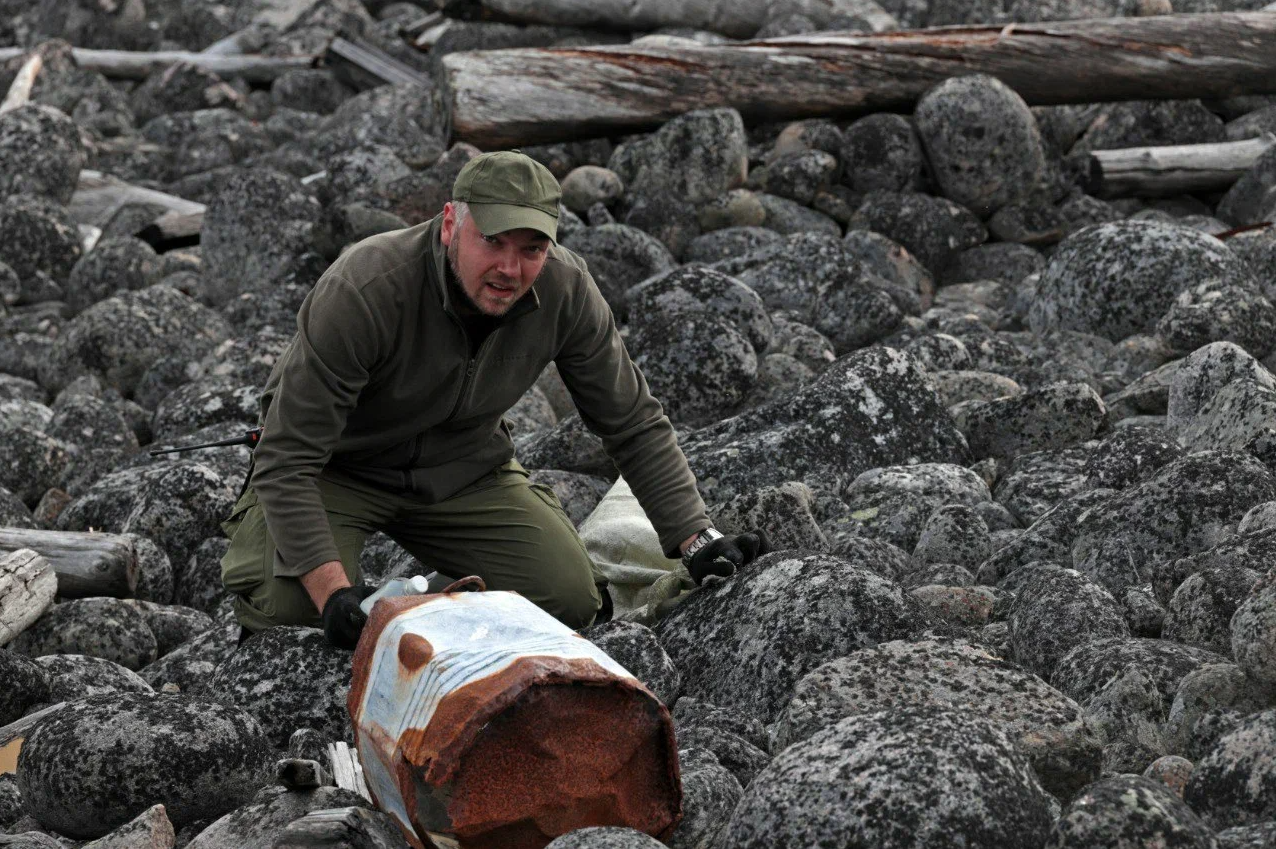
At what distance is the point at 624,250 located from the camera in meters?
9.75

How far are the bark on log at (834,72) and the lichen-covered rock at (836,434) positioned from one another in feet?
16.0

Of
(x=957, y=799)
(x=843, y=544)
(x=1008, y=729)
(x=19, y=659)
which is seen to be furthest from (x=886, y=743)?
(x=19, y=659)

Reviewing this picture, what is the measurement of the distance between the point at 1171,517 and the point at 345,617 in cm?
262

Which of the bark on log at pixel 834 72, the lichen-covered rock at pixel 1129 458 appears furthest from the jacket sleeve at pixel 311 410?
the bark on log at pixel 834 72

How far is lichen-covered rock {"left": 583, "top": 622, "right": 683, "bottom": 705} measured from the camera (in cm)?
438

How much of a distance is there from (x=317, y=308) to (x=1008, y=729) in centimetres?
230

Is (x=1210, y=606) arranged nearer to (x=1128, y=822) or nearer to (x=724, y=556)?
(x=724, y=556)

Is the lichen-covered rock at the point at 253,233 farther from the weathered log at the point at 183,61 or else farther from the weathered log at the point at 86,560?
the weathered log at the point at 183,61

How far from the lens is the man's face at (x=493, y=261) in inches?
171

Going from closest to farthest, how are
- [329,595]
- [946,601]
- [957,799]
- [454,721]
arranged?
[957,799] → [454,721] → [329,595] → [946,601]

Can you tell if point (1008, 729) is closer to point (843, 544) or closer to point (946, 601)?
point (946, 601)

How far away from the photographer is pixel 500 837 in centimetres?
326

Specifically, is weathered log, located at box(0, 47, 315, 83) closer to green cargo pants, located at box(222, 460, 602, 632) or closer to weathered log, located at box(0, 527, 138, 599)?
weathered log, located at box(0, 527, 138, 599)

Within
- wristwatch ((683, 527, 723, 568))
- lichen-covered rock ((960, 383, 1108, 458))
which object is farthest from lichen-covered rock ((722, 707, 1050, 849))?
lichen-covered rock ((960, 383, 1108, 458))
